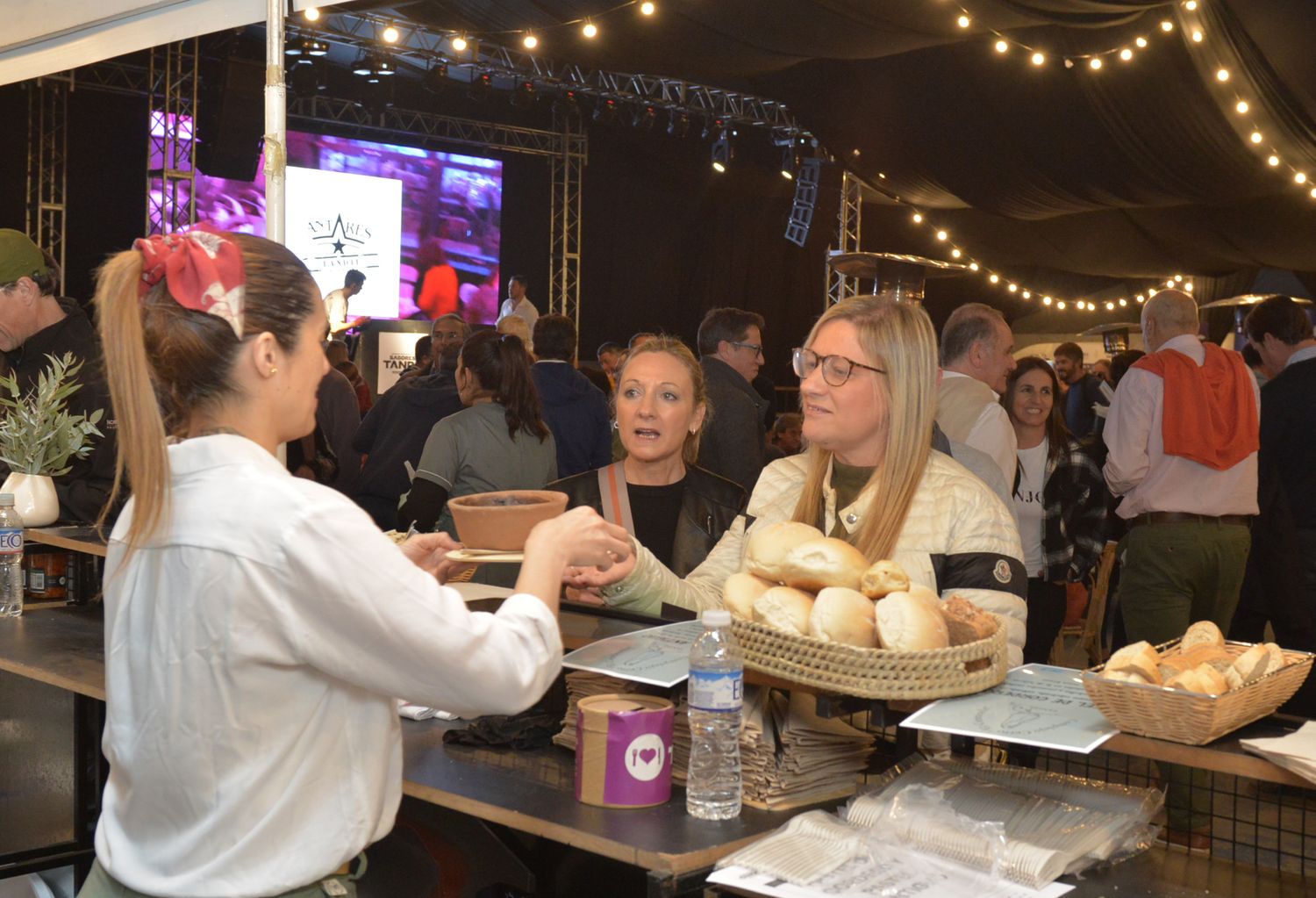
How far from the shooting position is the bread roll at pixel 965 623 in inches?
68.4

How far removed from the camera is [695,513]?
130 inches

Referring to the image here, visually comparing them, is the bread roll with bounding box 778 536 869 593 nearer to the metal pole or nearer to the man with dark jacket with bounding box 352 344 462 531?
the metal pole

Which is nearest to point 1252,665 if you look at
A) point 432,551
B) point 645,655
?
point 645,655

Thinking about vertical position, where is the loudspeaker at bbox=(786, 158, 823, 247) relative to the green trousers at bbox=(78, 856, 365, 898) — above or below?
above

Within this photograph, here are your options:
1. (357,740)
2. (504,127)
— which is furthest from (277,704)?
(504,127)

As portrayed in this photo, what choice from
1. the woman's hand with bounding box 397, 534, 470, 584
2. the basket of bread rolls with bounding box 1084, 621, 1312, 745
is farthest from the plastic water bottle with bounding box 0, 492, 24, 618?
the basket of bread rolls with bounding box 1084, 621, 1312, 745

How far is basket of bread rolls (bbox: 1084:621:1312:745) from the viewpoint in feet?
5.14

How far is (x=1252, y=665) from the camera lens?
1666mm

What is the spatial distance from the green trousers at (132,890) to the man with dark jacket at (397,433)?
3255 mm

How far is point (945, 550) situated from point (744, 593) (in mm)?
539

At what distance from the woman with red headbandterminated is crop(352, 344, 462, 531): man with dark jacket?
329cm

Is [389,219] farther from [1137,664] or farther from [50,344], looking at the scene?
[1137,664]

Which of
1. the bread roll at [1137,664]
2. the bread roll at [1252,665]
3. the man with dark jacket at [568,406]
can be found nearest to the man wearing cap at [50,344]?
the man with dark jacket at [568,406]

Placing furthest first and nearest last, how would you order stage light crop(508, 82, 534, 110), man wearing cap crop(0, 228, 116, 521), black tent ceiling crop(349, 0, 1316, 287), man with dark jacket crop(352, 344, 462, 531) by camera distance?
stage light crop(508, 82, 534, 110), black tent ceiling crop(349, 0, 1316, 287), man with dark jacket crop(352, 344, 462, 531), man wearing cap crop(0, 228, 116, 521)
